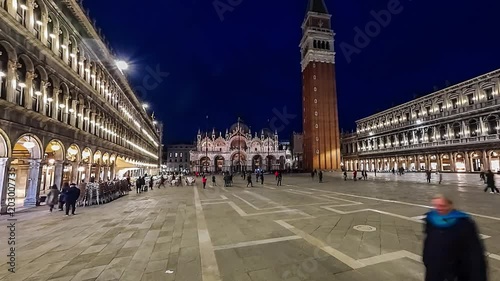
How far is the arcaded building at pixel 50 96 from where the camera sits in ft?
37.7

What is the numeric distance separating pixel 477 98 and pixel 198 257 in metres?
54.5

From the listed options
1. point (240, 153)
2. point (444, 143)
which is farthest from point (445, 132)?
point (240, 153)

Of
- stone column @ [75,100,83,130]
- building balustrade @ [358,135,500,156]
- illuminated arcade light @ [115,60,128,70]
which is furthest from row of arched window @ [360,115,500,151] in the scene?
stone column @ [75,100,83,130]

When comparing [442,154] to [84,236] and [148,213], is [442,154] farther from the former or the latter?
[84,236]

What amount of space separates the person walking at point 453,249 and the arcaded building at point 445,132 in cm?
4786

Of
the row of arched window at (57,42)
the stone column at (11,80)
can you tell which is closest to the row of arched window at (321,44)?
the row of arched window at (57,42)

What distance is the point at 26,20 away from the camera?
510 inches

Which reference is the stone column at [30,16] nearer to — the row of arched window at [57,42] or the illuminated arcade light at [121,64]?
the row of arched window at [57,42]

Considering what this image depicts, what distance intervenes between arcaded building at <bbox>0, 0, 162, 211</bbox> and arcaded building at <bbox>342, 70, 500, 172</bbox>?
53.3 meters

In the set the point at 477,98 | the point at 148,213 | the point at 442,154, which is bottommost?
the point at 148,213

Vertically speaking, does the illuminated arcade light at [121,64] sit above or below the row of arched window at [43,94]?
above

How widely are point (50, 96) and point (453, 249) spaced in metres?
19.9

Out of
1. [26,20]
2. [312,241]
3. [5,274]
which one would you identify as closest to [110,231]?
[5,274]

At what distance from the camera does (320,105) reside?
2539 inches
